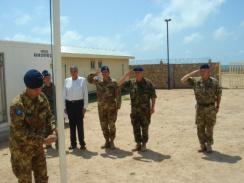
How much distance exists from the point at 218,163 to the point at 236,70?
1098 inches

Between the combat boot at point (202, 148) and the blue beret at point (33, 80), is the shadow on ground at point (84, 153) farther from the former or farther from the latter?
the blue beret at point (33, 80)

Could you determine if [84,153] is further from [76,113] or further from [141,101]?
[141,101]

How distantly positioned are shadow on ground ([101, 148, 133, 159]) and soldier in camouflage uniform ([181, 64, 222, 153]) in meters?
1.57

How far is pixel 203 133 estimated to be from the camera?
745 cm

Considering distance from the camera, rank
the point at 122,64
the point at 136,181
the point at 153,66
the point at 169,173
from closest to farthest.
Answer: the point at 136,181 < the point at 169,173 < the point at 122,64 < the point at 153,66

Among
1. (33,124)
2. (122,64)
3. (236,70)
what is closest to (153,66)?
(122,64)

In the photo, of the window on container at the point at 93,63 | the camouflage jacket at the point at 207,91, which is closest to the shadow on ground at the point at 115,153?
the camouflage jacket at the point at 207,91

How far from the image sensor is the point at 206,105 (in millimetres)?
7344

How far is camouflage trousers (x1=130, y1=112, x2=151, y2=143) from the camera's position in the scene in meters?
7.65

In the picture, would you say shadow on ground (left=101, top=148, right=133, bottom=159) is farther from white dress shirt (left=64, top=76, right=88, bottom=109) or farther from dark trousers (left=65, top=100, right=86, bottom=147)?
white dress shirt (left=64, top=76, right=88, bottom=109)

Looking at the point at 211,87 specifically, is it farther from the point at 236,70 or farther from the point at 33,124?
the point at 236,70

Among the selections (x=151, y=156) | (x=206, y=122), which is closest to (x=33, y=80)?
(x=151, y=156)

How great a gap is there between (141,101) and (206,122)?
54.7 inches

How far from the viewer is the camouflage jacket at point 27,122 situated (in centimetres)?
381
